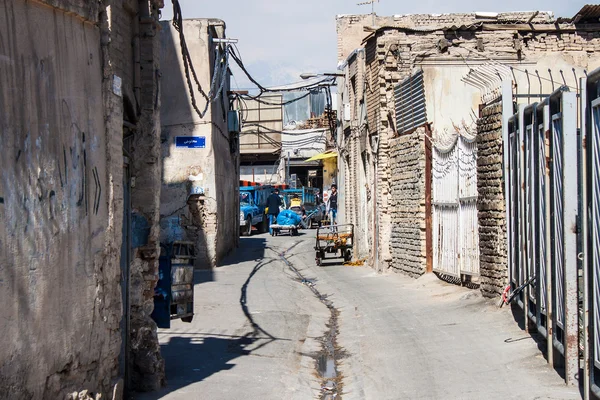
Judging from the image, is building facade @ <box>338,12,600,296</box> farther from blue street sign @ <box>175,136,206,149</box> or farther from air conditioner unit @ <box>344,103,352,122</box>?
blue street sign @ <box>175,136,206,149</box>

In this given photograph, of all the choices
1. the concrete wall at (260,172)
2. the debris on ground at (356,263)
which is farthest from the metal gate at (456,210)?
the concrete wall at (260,172)

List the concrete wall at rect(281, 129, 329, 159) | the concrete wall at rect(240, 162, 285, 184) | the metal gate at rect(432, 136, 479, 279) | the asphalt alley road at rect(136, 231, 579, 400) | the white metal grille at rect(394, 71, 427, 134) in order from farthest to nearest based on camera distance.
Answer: the concrete wall at rect(240, 162, 285, 184) < the concrete wall at rect(281, 129, 329, 159) < the white metal grille at rect(394, 71, 427, 134) < the metal gate at rect(432, 136, 479, 279) < the asphalt alley road at rect(136, 231, 579, 400)

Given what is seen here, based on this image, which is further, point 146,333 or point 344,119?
point 344,119

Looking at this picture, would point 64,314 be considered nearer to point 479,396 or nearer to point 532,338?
point 479,396

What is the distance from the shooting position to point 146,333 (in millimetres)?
7223

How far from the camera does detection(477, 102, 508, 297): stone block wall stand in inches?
394

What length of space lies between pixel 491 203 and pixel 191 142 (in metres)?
9.70

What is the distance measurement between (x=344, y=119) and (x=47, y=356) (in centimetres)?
1919

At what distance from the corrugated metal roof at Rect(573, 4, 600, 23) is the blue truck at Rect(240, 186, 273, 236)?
1778 centimetres

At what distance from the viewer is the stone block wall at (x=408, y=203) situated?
14570 mm

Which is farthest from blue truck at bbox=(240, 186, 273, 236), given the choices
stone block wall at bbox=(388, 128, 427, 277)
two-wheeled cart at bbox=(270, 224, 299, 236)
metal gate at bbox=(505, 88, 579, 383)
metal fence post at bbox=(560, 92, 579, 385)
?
metal fence post at bbox=(560, 92, 579, 385)

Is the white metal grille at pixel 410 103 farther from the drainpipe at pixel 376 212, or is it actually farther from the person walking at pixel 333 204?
the person walking at pixel 333 204

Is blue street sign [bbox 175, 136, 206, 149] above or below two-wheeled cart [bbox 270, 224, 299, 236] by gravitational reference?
above

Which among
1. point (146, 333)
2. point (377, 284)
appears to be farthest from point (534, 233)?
point (377, 284)
